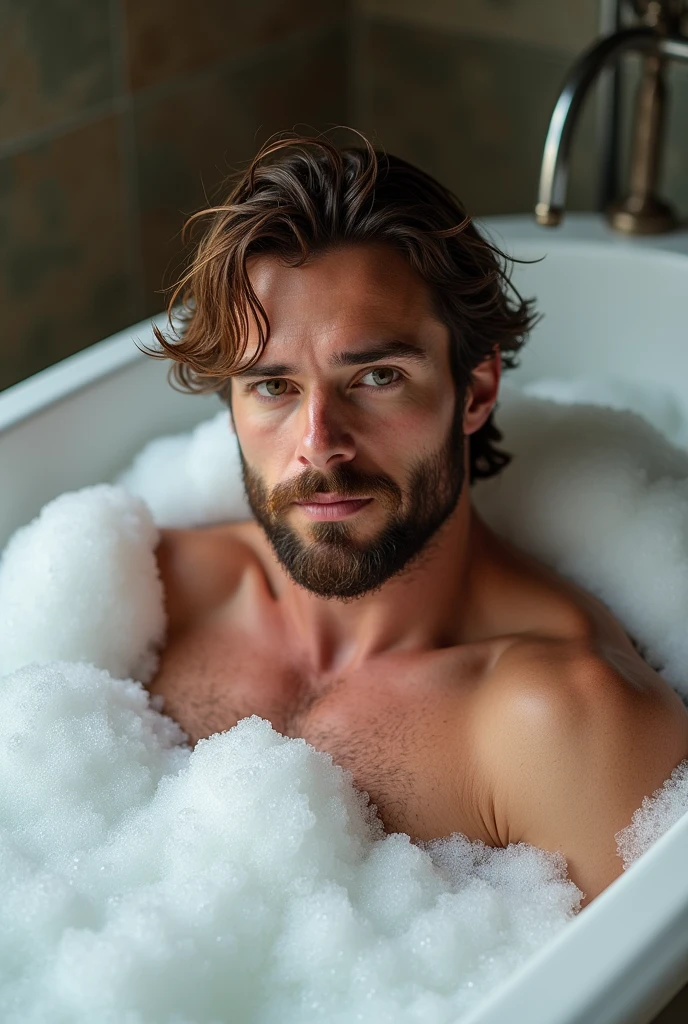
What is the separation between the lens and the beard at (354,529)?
1.30 m

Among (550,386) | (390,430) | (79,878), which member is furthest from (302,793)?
(550,386)

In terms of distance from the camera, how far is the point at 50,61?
207 centimetres

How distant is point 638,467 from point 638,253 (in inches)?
17.8

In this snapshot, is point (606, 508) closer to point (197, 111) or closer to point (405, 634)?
point (405, 634)

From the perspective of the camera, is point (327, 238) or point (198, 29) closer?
point (327, 238)

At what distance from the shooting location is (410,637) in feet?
4.68

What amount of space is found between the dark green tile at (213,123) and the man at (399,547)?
0.91 metres

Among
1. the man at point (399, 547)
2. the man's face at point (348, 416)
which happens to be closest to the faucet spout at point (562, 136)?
the man at point (399, 547)

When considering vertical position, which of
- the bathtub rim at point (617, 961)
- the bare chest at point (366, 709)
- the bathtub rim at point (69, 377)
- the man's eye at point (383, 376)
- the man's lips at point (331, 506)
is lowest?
the bare chest at point (366, 709)

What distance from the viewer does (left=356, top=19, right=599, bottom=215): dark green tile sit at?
89.6 inches

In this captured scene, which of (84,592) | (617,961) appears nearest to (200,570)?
(84,592)

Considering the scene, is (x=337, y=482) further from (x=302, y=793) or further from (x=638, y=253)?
(x=638, y=253)

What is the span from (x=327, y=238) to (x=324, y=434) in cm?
19

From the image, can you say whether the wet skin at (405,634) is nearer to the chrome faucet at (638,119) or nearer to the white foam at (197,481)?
the white foam at (197,481)
